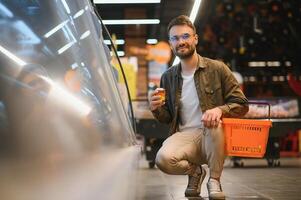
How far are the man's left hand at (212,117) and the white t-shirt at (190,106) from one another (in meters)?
0.32

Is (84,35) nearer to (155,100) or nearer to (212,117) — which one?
(212,117)

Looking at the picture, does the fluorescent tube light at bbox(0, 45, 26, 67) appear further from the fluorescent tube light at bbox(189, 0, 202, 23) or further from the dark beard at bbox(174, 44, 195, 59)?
the fluorescent tube light at bbox(189, 0, 202, 23)

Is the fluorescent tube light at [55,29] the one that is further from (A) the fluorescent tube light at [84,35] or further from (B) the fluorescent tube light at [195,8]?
(B) the fluorescent tube light at [195,8]

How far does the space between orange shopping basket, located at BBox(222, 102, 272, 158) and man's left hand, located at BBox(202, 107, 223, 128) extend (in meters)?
0.06

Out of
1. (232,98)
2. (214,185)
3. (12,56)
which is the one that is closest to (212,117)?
(232,98)

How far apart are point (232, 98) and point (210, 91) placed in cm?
16

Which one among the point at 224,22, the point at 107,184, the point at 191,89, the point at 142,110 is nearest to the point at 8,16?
the point at 107,184

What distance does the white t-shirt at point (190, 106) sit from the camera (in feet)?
12.0

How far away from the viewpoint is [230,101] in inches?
140

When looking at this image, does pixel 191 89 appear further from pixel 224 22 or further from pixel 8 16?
pixel 224 22

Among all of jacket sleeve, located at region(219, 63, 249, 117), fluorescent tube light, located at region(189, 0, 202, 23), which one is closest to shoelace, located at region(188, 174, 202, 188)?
jacket sleeve, located at region(219, 63, 249, 117)

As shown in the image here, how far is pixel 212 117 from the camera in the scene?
3.27 meters

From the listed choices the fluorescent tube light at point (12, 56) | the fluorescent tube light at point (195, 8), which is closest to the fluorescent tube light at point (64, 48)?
the fluorescent tube light at point (12, 56)

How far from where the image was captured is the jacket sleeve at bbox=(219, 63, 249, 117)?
3.46 metres
